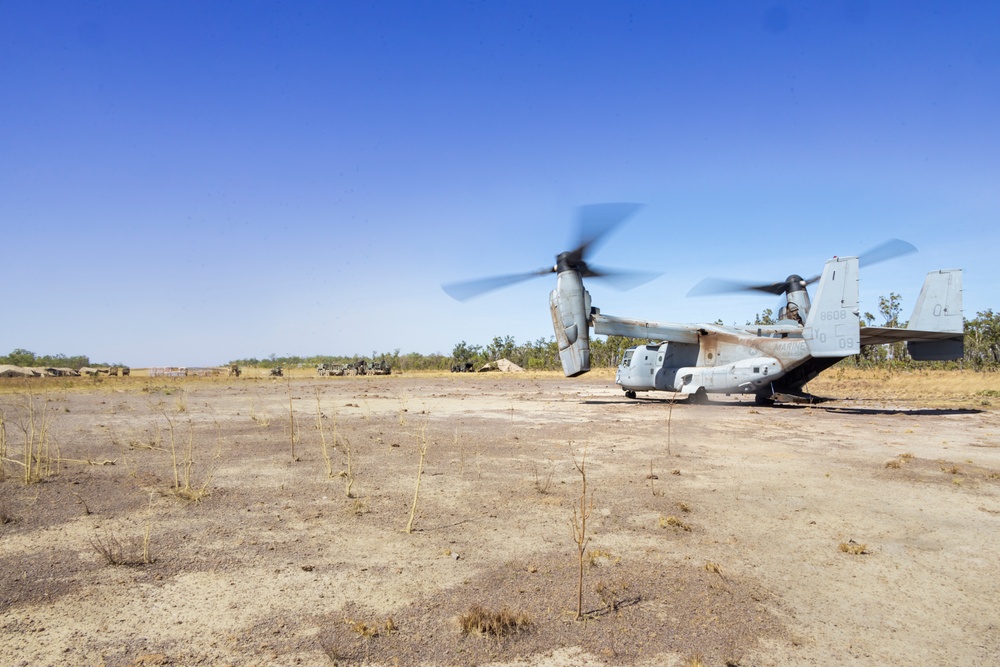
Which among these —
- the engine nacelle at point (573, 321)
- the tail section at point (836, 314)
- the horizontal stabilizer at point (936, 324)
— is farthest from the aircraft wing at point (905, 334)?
the engine nacelle at point (573, 321)

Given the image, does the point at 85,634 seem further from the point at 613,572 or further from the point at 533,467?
the point at 533,467

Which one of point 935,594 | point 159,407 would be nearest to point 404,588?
point 935,594

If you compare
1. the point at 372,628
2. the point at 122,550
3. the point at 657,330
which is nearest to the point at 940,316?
the point at 657,330

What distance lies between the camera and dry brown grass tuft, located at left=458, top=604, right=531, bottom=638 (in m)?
3.71

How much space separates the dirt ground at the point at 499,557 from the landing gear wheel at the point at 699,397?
1063cm

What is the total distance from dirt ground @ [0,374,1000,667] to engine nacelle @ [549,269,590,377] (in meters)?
10.6

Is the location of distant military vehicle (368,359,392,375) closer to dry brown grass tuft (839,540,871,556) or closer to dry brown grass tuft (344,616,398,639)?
dry brown grass tuft (839,540,871,556)

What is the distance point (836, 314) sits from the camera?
17984mm

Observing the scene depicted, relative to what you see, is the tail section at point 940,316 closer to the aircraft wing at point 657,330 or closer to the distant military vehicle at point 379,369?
the aircraft wing at point 657,330

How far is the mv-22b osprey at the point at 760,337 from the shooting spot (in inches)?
711

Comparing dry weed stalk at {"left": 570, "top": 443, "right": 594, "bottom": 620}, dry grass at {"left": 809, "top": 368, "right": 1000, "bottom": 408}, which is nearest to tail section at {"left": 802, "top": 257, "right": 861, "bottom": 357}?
dry grass at {"left": 809, "top": 368, "right": 1000, "bottom": 408}

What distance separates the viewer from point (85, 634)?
3.63 meters

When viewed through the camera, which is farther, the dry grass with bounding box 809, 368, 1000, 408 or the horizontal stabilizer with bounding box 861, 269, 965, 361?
the dry grass with bounding box 809, 368, 1000, 408

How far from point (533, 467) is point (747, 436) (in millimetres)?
6574
